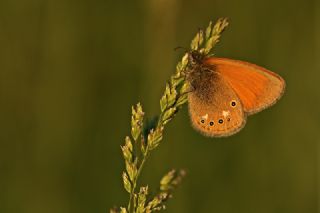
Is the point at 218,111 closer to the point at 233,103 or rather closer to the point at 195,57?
the point at 233,103

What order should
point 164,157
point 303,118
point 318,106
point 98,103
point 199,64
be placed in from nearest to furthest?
point 199,64 → point 164,157 → point 318,106 → point 303,118 → point 98,103

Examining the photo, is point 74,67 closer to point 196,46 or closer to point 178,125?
point 178,125

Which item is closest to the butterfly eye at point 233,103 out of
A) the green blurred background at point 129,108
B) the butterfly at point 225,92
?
the butterfly at point 225,92

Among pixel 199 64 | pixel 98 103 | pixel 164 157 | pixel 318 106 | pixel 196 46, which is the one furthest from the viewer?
pixel 98 103

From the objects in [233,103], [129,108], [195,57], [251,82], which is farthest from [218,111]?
[129,108]

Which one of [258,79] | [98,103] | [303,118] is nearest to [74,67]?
[98,103]

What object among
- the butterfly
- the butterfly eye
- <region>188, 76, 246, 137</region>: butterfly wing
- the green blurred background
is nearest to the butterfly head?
the butterfly
